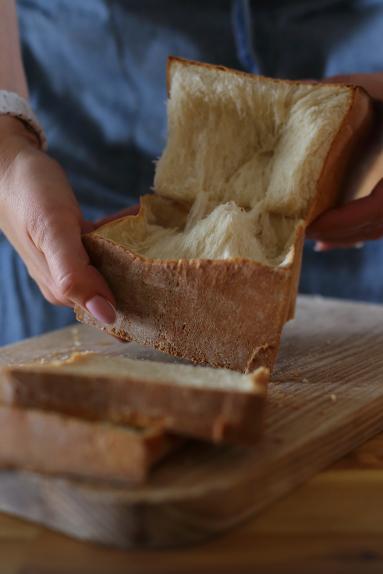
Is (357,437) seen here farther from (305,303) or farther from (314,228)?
(305,303)

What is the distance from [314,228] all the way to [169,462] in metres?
1.31

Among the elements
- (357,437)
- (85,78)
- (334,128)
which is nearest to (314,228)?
(334,128)

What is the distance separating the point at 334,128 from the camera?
7.23ft

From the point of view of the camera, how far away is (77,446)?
1.40 metres

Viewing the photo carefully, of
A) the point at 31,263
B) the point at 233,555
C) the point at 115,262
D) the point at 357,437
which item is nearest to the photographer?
the point at 233,555

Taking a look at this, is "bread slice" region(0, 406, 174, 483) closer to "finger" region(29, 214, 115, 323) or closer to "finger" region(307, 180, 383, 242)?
"finger" region(29, 214, 115, 323)

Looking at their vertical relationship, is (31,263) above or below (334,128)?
below

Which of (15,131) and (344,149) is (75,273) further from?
(344,149)

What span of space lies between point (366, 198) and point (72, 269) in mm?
1083

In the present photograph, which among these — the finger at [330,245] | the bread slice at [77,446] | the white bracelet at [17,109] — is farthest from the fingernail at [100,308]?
the finger at [330,245]

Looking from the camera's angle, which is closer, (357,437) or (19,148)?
(357,437)

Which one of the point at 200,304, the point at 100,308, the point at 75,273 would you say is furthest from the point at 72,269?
the point at 200,304

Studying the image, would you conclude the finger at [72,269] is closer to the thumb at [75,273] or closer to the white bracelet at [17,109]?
the thumb at [75,273]

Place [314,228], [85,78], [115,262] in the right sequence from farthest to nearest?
[85,78]
[314,228]
[115,262]
